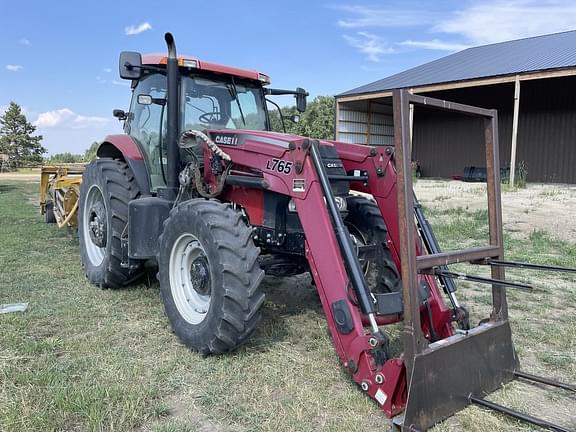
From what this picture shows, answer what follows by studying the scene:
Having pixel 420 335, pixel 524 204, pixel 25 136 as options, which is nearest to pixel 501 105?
pixel 524 204

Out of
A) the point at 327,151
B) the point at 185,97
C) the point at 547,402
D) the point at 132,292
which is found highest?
the point at 185,97

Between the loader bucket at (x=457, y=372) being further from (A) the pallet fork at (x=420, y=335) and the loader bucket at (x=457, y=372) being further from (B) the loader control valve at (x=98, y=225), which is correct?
(B) the loader control valve at (x=98, y=225)

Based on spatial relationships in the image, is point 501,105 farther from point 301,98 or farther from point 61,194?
point 61,194

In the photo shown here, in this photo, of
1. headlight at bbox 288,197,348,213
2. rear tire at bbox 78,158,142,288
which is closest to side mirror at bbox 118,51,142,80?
rear tire at bbox 78,158,142,288

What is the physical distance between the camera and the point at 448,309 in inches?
134

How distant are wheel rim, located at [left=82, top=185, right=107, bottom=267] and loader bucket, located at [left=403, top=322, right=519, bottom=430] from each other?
3730 millimetres

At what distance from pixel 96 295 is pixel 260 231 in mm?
1965

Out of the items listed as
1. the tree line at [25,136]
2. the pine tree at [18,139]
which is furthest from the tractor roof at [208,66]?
the pine tree at [18,139]

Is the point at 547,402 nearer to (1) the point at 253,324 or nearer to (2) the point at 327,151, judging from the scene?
(1) the point at 253,324

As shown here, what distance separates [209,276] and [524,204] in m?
9.67

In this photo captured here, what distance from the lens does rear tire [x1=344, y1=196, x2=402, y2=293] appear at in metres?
3.98

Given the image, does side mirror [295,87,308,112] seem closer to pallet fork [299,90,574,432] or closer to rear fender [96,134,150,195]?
rear fender [96,134,150,195]

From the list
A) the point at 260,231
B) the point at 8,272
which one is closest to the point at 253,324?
the point at 260,231

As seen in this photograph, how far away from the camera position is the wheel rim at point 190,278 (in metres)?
3.71
